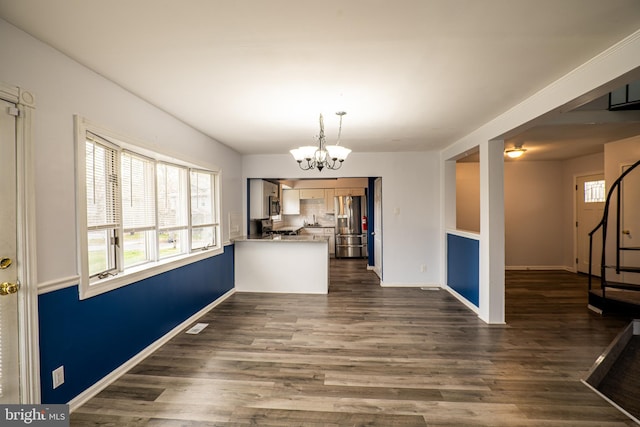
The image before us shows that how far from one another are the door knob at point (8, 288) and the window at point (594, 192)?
26.8 feet

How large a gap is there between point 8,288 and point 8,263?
0.14 meters

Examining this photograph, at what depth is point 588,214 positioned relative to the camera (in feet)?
19.1

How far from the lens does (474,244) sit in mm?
3932

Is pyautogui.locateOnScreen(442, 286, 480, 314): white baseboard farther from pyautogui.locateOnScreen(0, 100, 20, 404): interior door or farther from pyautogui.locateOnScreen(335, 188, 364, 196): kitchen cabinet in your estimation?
pyautogui.locateOnScreen(0, 100, 20, 404): interior door

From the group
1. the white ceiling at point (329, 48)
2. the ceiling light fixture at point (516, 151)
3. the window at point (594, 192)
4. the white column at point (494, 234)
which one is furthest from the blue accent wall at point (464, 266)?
the window at point (594, 192)

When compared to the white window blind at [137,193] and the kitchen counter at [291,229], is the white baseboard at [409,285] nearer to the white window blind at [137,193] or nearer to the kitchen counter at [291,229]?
the kitchen counter at [291,229]

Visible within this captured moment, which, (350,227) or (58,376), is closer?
(58,376)

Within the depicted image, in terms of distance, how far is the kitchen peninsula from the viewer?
488cm

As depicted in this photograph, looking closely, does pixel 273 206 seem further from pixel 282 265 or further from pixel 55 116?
pixel 55 116

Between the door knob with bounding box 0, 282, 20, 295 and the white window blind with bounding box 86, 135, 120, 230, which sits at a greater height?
the white window blind with bounding box 86, 135, 120, 230

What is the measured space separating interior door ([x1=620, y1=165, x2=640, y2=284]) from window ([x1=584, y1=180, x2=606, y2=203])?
119 cm

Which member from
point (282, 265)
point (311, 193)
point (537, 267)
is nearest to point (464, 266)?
point (282, 265)

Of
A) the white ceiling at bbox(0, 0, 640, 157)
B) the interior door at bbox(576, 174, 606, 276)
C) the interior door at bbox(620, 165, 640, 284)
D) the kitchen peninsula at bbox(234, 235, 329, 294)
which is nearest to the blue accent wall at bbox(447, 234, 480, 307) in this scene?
the white ceiling at bbox(0, 0, 640, 157)

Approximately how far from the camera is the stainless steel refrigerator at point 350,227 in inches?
325
